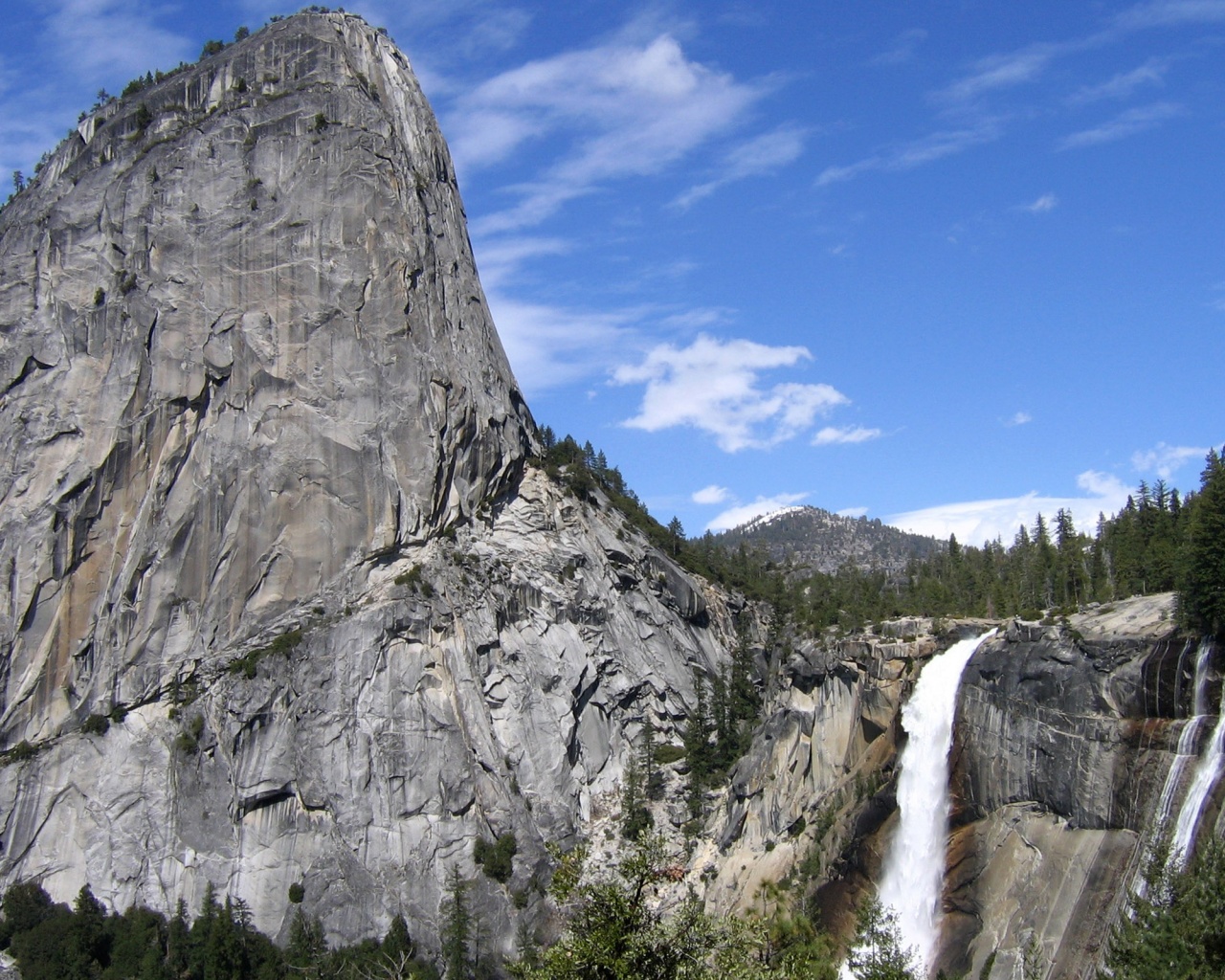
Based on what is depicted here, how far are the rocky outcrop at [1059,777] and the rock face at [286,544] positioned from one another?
27761 mm

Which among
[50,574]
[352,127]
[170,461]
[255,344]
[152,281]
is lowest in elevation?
[50,574]

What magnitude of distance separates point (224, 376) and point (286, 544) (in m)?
13.0

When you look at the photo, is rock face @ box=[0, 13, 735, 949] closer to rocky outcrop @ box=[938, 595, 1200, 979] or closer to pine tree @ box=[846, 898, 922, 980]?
rocky outcrop @ box=[938, 595, 1200, 979]

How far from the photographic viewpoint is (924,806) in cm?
5659

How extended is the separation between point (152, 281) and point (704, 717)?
5002 cm

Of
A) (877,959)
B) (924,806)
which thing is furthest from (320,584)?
(877,959)

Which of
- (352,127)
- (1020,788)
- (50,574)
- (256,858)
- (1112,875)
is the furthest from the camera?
(352,127)

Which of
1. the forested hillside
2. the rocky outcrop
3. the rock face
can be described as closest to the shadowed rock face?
the rock face

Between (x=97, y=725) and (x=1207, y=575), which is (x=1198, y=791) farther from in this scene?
(x=97, y=725)

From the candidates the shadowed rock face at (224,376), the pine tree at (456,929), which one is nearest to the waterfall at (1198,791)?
the pine tree at (456,929)

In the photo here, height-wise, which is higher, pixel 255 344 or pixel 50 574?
pixel 255 344

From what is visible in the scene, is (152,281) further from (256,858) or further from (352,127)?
(256,858)

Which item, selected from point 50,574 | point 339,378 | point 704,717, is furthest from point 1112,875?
point 50,574

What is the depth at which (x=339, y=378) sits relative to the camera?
78938 millimetres
